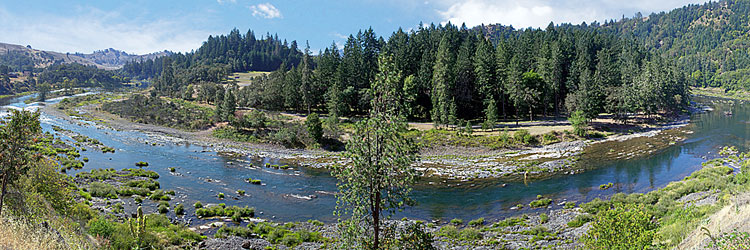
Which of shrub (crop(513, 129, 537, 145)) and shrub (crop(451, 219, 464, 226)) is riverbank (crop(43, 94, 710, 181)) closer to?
shrub (crop(513, 129, 537, 145))

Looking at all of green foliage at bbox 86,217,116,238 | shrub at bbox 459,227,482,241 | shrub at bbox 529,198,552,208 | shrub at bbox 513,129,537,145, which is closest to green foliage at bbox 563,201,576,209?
shrub at bbox 529,198,552,208

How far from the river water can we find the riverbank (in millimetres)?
1790

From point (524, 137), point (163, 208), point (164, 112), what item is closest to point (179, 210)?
point (163, 208)

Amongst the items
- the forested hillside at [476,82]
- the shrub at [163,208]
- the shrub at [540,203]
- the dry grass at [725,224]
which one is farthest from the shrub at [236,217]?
the forested hillside at [476,82]

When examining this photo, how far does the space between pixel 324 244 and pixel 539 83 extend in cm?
6098

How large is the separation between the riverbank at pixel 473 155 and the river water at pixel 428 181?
179 centimetres

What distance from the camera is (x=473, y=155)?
174ft

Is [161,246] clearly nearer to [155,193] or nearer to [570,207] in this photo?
[155,193]

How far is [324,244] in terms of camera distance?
81.1 feet

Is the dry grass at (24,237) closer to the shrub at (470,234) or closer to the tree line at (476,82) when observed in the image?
the shrub at (470,234)

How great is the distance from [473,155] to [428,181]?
14230mm

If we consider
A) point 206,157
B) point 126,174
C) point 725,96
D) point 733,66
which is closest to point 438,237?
point 126,174

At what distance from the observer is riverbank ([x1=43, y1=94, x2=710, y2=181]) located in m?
43.9

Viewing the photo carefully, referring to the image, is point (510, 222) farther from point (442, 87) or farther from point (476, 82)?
point (476, 82)
